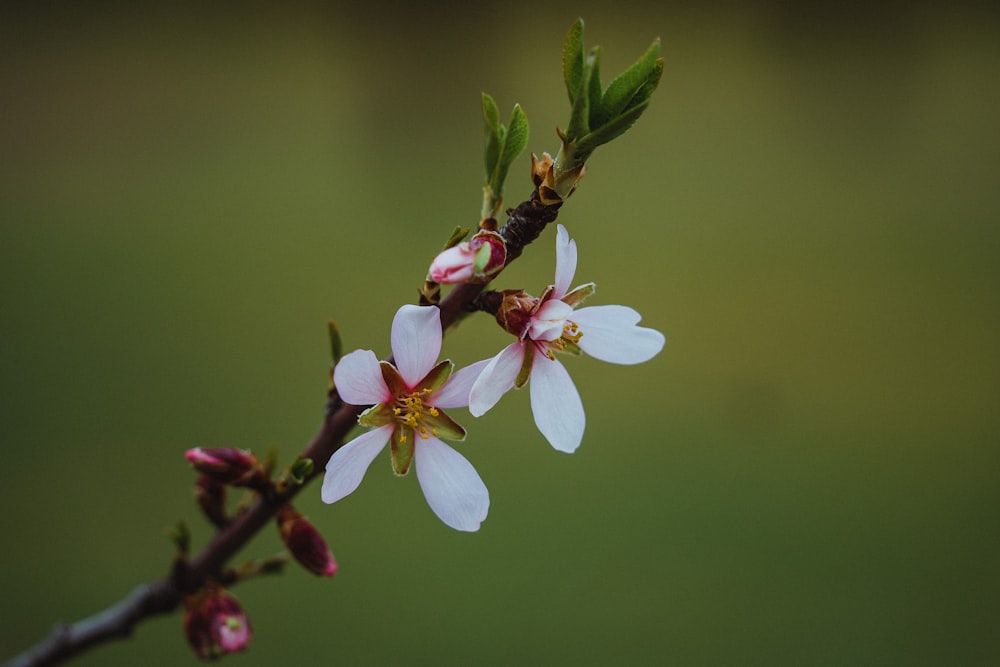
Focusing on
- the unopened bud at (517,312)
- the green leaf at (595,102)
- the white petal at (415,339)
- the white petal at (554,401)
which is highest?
the green leaf at (595,102)

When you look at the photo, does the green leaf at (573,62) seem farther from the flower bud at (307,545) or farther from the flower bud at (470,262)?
the flower bud at (307,545)

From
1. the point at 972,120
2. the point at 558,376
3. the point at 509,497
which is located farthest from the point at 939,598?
the point at 558,376

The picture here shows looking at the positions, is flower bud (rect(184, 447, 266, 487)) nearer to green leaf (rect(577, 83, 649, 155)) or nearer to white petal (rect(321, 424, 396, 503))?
white petal (rect(321, 424, 396, 503))

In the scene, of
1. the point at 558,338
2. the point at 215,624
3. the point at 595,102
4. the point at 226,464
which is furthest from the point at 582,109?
the point at 215,624

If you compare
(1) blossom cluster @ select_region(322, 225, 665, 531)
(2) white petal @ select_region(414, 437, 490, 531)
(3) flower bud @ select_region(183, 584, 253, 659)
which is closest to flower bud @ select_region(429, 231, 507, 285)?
(1) blossom cluster @ select_region(322, 225, 665, 531)

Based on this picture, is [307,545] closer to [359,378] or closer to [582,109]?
[359,378]

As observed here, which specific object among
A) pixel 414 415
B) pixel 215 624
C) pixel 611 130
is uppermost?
pixel 611 130

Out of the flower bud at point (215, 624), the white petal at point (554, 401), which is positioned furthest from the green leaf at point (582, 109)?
the flower bud at point (215, 624)

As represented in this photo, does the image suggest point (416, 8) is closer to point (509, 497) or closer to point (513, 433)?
point (513, 433)
